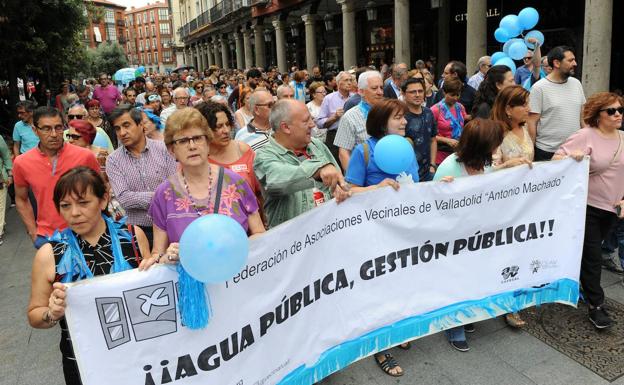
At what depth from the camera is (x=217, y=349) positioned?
2.35 meters

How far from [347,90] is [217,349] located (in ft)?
16.7

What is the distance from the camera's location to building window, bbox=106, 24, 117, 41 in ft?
347

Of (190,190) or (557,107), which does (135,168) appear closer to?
(190,190)

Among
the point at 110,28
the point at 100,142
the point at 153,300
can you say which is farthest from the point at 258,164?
the point at 110,28

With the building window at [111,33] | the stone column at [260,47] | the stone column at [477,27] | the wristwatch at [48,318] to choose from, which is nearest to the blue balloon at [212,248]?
the wristwatch at [48,318]

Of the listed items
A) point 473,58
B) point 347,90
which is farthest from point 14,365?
point 473,58

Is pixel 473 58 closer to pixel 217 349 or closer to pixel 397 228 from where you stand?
pixel 397 228

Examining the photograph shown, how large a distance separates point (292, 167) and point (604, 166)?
2.52m

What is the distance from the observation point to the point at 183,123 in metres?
2.53

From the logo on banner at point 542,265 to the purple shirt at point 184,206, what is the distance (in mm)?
2259

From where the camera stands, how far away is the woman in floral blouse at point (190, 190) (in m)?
2.52

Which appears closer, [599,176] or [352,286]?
[352,286]

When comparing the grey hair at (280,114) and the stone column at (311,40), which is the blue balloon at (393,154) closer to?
the grey hair at (280,114)

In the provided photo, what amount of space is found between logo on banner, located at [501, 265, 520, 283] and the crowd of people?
1.51 ft
